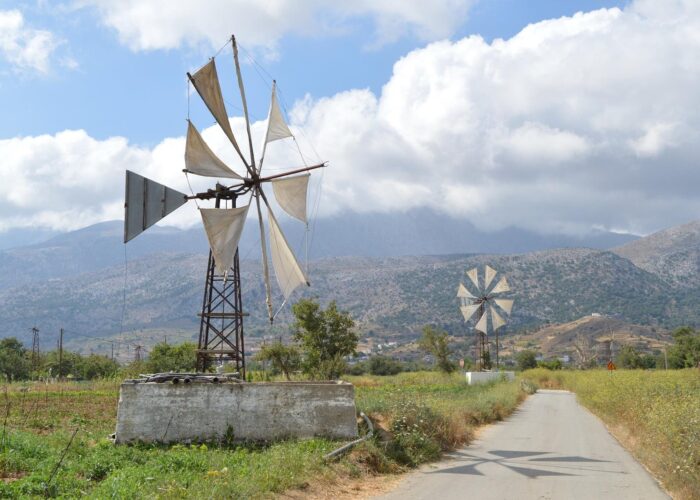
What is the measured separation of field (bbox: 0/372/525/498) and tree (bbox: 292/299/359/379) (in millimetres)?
21300

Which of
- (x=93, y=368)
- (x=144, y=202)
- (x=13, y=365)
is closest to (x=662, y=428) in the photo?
(x=144, y=202)

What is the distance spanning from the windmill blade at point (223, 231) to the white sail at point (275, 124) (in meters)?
3.31

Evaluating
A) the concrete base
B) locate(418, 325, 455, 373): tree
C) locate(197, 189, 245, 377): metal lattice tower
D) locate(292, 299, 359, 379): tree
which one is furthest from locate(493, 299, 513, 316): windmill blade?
locate(197, 189, 245, 377): metal lattice tower

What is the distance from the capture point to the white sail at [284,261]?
2127 cm

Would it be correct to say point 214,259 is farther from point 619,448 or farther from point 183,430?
point 619,448

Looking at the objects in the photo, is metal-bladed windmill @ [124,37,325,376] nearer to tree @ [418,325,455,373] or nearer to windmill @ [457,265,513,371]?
windmill @ [457,265,513,371]

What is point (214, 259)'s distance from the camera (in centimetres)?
2061

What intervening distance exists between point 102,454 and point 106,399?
1950 centimetres

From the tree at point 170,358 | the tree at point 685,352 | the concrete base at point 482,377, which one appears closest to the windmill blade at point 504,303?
the concrete base at point 482,377

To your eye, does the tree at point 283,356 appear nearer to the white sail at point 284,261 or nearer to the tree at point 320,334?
the tree at point 320,334

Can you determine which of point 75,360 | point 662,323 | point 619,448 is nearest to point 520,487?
point 619,448

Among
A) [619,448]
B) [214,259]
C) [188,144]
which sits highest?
[188,144]

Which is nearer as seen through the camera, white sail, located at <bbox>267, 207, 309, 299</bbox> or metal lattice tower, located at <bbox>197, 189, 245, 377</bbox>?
metal lattice tower, located at <bbox>197, 189, 245, 377</bbox>

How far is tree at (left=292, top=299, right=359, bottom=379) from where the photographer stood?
1698 inches
